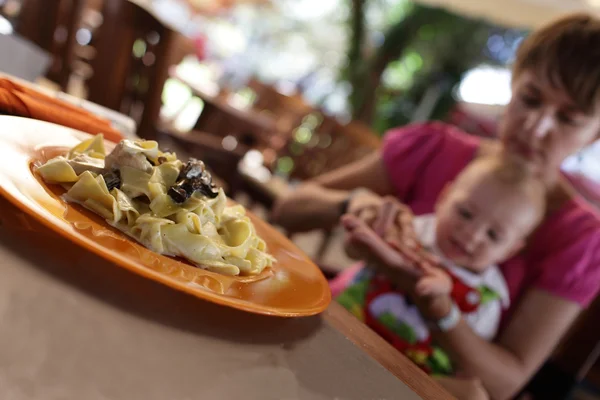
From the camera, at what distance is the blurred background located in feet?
5.41

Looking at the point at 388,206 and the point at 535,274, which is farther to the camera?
the point at 535,274

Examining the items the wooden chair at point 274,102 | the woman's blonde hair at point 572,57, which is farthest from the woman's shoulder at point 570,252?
the wooden chair at point 274,102

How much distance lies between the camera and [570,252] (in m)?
1.18

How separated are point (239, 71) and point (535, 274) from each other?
32.4 feet

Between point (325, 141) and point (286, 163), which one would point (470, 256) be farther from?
point (286, 163)

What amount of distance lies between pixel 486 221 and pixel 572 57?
45cm

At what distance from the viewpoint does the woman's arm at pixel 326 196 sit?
1404mm

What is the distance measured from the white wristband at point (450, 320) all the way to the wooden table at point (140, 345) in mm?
390

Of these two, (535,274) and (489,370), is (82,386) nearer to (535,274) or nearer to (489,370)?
(489,370)

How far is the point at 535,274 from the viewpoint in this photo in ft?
3.99

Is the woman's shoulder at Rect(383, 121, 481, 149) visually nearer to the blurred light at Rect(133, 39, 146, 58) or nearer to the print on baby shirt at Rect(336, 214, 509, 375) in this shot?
the print on baby shirt at Rect(336, 214, 509, 375)

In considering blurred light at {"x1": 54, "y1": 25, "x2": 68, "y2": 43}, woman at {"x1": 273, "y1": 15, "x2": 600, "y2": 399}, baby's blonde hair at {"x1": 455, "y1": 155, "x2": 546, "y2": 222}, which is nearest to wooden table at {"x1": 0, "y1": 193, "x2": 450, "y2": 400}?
woman at {"x1": 273, "y1": 15, "x2": 600, "y2": 399}

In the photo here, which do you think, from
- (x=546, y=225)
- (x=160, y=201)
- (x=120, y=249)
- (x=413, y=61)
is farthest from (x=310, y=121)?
(x=413, y=61)

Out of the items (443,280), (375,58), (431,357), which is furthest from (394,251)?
(375,58)
